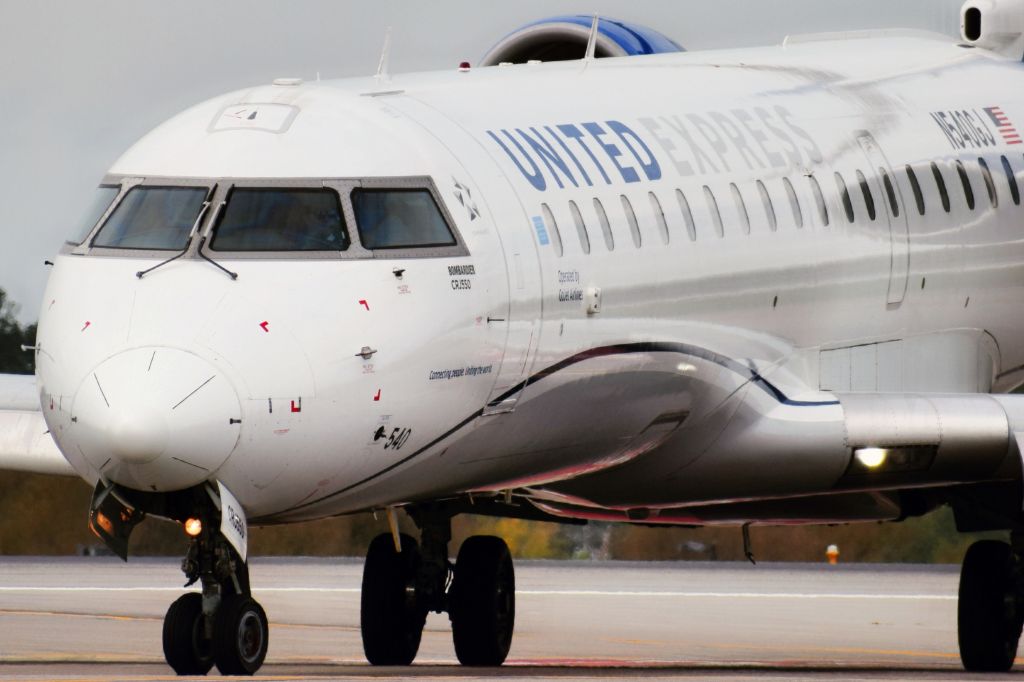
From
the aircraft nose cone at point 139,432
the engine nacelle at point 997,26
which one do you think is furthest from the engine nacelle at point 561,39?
the aircraft nose cone at point 139,432

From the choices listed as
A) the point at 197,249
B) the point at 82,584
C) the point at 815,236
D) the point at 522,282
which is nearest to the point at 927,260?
the point at 815,236

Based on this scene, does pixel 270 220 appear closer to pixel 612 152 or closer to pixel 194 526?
pixel 194 526

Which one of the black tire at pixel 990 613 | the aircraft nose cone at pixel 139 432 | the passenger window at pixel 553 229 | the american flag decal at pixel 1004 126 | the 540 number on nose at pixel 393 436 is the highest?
the american flag decal at pixel 1004 126

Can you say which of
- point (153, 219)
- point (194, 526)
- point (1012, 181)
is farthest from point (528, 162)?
point (1012, 181)

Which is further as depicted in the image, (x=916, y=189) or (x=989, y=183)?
(x=989, y=183)

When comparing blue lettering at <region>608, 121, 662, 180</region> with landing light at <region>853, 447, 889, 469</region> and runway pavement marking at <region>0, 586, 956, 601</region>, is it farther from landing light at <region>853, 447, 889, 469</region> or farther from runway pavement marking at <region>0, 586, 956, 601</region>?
runway pavement marking at <region>0, 586, 956, 601</region>

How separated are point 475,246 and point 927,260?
6.91 meters

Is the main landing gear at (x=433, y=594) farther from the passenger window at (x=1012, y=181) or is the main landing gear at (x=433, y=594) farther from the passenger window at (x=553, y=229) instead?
the passenger window at (x=1012, y=181)

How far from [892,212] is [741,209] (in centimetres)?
248

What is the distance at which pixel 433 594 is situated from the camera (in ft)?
75.6

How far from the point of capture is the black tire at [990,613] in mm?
22766

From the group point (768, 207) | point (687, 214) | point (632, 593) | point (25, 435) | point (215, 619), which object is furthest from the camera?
point (632, 593)

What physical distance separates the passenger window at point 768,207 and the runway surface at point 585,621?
3.51m

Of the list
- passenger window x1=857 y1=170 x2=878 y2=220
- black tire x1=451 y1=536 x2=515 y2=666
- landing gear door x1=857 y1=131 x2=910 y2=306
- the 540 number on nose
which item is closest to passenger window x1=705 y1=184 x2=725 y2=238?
passenger window x1=857 y1=170 x2=878 y2=220
